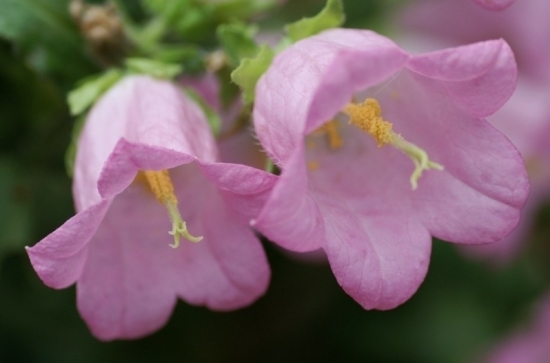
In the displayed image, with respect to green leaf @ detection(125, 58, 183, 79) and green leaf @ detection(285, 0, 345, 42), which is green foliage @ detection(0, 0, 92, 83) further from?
green leaf @ detection(285, 0, 345, 42)

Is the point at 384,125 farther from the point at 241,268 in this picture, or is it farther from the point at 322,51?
the point at 241,268

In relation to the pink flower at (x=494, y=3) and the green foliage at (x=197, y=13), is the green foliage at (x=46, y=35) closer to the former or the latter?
the green foliage at (x=197, y=13)

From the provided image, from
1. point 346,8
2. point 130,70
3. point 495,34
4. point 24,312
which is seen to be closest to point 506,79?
point 130,70

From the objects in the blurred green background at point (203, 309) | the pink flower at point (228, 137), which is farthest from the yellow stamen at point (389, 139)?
the blurred green background at point (203, 309)

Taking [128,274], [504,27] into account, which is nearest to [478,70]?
[128,274]

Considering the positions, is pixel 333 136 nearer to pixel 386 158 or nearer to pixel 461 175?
pixel 386 158

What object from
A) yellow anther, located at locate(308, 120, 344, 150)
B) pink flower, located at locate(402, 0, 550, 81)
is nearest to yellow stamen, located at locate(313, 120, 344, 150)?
yellow anther, located at locate(308, 120, 344, 150)
